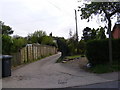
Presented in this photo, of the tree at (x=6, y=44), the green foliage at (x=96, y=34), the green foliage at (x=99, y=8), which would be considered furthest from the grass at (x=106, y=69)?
the green foliage at (x=96, y=34)

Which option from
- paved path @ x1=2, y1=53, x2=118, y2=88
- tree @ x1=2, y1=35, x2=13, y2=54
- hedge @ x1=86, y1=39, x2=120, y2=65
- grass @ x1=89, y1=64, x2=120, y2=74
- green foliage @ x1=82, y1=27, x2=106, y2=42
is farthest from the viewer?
green foliage @ x1=82, y1=27, x2=106, y2=42

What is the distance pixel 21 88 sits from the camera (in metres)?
8.24

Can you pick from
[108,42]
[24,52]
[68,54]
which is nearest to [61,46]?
[68,54]

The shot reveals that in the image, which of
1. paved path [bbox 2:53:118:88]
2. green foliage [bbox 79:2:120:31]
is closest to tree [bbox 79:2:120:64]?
green foliage [bbox 79:2:120:31]

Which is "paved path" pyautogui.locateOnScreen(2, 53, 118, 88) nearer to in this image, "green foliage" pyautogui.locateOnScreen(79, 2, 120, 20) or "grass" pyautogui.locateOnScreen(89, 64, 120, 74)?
"grass" pyautogui.locateOnScreen(89, 64, 120, 74)

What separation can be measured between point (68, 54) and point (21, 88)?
18.9m

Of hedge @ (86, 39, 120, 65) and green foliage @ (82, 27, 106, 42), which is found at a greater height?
green foliage @ (82, 27, 106, 42)

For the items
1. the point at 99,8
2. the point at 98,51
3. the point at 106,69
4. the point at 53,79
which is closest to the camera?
the point at 53,79

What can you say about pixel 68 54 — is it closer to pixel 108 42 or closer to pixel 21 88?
pixel 108 42

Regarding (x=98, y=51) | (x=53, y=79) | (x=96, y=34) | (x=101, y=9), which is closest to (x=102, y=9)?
(x=101, y=9)

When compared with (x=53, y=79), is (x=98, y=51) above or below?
above

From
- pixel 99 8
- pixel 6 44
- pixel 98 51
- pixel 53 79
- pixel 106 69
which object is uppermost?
pixel 99 8

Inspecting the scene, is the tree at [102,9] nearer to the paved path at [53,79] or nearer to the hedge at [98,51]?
the hedge at [98,51]

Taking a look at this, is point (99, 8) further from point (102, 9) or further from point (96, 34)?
point (96, 34)
